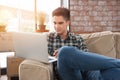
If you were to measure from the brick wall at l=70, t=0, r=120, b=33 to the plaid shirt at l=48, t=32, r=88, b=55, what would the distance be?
4.95ft

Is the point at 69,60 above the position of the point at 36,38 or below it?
below

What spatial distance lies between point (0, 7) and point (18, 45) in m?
1.67

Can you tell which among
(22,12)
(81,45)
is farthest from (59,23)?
(22,12)

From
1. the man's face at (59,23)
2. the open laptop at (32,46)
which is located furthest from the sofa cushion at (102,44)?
the open laptop at (32,46)

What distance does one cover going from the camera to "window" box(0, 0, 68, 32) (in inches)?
135

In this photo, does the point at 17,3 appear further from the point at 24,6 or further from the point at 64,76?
the point at 64,76

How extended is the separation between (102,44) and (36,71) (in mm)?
920

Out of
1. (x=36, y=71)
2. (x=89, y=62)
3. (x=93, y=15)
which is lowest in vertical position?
(x=36, y=71)

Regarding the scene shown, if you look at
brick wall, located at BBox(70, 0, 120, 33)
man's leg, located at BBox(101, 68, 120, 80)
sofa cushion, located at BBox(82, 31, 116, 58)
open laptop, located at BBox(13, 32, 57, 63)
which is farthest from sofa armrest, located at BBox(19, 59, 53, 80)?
brick wall, located at BBox(70, 0, 120, 33)

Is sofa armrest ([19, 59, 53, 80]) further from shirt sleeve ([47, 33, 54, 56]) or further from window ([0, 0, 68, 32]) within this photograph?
window ([0, 0, 68, 32])

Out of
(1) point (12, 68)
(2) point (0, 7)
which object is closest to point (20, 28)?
(2) point (0, 7)

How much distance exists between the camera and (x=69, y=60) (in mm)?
1446

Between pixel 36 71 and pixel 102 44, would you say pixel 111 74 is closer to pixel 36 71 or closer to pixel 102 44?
pixel 36 71

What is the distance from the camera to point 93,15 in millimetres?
3717
